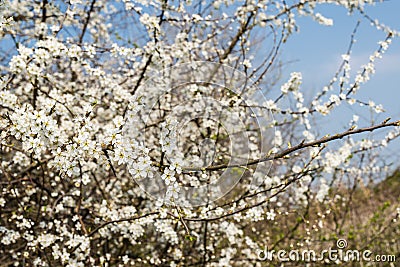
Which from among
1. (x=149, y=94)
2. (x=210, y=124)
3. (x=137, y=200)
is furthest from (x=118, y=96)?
(x=137, y=200)

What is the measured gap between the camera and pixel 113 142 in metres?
1.79

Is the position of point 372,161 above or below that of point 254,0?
below

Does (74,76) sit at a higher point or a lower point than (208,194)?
higher

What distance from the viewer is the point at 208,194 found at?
10.8 ft

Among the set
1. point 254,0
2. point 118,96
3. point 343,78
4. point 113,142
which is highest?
point 254,0

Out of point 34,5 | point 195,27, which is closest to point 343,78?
point 195,27

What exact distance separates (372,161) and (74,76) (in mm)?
4270

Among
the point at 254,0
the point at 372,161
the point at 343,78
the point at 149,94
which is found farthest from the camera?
the point at 372,161

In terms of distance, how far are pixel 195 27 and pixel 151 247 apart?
2.11m

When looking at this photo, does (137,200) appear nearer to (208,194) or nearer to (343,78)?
(208,194)

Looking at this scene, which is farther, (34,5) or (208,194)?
(34,5)

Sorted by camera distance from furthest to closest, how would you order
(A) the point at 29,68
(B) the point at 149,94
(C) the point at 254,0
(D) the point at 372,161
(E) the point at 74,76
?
(D) the point at 372,161 < (E) the point at 74,76 < (C) the point at 254,0 < (B) the point at 149,94 < (A) the point at 29,68

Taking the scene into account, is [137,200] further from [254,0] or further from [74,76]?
[254,0]

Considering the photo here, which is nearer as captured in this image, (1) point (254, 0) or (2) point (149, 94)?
(2) point (149, 94)
